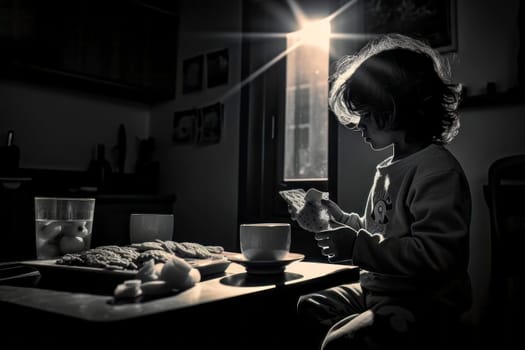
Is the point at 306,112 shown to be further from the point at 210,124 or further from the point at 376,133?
the point at 376,133

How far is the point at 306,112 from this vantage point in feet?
Result: 8.75

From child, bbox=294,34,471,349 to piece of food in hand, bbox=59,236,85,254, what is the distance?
564mm

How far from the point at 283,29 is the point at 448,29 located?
1137 mm

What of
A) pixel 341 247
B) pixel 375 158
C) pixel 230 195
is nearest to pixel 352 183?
pixel 375 158

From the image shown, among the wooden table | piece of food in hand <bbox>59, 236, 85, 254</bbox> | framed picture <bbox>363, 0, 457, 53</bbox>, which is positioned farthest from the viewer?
framed picture <bbox>363, 0, 457, 53</bbox>

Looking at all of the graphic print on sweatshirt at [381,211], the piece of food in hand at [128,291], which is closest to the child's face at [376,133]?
the graphic print on sweatshirt at [381,211]

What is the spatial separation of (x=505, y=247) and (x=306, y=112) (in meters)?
1.59

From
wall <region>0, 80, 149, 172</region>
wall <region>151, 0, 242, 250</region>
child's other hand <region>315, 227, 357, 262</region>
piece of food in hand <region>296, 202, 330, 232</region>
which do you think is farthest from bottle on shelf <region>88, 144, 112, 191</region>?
child's other hand <region>315, 227, 357, 262</region>

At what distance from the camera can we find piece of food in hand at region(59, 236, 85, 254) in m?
1.04

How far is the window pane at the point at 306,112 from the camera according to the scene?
2.57 meters

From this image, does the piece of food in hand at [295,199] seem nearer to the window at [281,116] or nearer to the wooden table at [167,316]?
the wooden table at [167,316]

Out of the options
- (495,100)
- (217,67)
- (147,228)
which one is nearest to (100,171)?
(217,67)

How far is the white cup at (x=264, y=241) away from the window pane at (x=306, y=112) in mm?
1628

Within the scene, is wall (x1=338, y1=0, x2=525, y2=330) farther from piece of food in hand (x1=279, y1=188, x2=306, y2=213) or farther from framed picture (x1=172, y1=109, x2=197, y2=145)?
framed picture (x1=172, y1=109, x2=197, y2=145)
